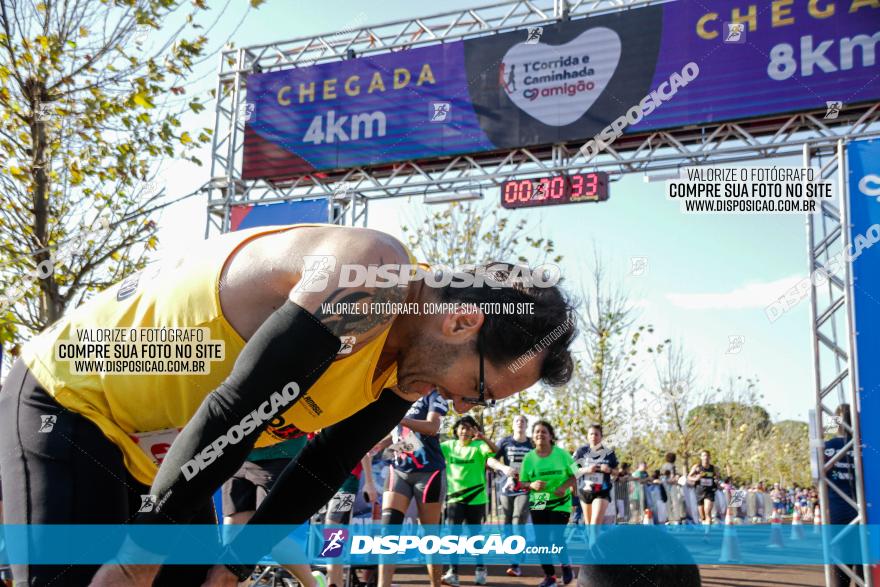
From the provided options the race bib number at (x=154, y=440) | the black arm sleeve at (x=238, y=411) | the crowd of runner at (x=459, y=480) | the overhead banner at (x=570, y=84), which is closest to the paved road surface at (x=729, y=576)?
the crowd of runner at (x=459, y=480)

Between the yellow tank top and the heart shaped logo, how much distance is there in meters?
9.07

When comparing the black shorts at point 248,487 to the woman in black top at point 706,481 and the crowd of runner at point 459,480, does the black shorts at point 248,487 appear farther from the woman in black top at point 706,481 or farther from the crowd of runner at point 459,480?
the woman in black top at point 706,481

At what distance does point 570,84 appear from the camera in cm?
1026

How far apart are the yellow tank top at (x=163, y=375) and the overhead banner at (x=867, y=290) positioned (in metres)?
6.73

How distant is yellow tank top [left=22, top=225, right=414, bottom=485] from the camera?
5.07 ft

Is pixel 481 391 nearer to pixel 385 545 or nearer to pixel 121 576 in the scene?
pixel 121 576

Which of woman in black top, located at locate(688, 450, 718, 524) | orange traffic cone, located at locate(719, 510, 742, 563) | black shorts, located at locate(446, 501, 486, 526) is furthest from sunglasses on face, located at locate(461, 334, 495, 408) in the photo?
woman in black top, located at locate(688, 450, 718, 524)

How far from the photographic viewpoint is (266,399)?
4.26ft

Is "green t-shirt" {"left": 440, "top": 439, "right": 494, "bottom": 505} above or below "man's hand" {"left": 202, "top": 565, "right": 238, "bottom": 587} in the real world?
below

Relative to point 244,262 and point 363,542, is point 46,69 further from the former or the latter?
point 244,262

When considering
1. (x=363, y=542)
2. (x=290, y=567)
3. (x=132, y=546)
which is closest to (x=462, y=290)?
(x=132, y=546)

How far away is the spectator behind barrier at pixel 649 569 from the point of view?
129 cm

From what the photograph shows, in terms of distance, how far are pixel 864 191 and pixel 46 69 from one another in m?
7.43

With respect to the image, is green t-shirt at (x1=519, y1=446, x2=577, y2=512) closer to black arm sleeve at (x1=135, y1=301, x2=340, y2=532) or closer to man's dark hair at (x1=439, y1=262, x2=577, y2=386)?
man's dark hair at (x1=439, y1=262, x2=577, y2=386)
